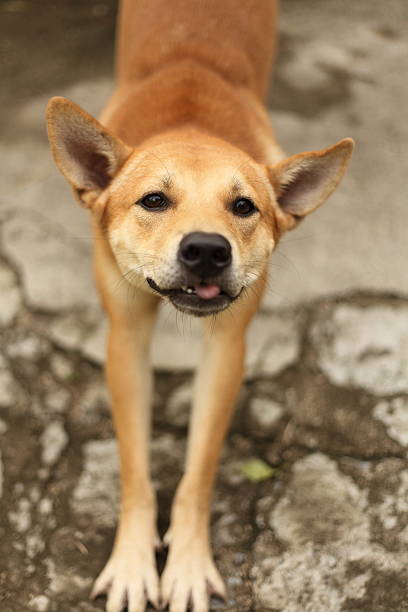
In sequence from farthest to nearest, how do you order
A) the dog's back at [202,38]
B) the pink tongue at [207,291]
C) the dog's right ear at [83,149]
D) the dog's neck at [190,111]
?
the dog's back at [202,38]
the dog's neck at [190,111]
the dog's right ear at [83,149]
the pink tongue at [207,291]

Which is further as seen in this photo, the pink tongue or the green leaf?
the green leaf

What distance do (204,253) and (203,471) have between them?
981 millimetres

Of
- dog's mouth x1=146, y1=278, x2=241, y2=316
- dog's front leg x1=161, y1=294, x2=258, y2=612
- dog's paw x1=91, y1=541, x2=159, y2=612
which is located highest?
dog's mouth x1=146, y1=278, x2=241, y2=316

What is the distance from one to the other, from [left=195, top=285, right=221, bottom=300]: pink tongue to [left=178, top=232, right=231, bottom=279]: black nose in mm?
53

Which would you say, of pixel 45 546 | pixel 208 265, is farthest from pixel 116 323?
pixel 45 546

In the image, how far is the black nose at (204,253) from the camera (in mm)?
2469

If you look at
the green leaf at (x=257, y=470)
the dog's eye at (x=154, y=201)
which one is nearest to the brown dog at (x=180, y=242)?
the dog's eye at (x=154, y=201)

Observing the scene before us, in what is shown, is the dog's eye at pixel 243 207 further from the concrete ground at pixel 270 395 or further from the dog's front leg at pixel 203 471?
the concrete ground at pixel 270 395

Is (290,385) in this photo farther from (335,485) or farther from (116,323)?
(116,323)

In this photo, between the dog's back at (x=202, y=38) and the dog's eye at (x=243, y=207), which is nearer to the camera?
the dog's eye at (x=243, y=207)

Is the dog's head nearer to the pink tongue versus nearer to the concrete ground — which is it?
the pink tongue

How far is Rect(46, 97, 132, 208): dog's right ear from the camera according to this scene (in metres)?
2.74

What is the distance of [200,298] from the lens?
8.60 ft

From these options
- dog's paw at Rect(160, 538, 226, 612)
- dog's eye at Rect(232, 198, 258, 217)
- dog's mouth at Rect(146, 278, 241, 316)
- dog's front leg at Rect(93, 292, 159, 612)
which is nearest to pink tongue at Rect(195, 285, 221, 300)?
dog's mouth at Rect(146, 278, 241, 316)
